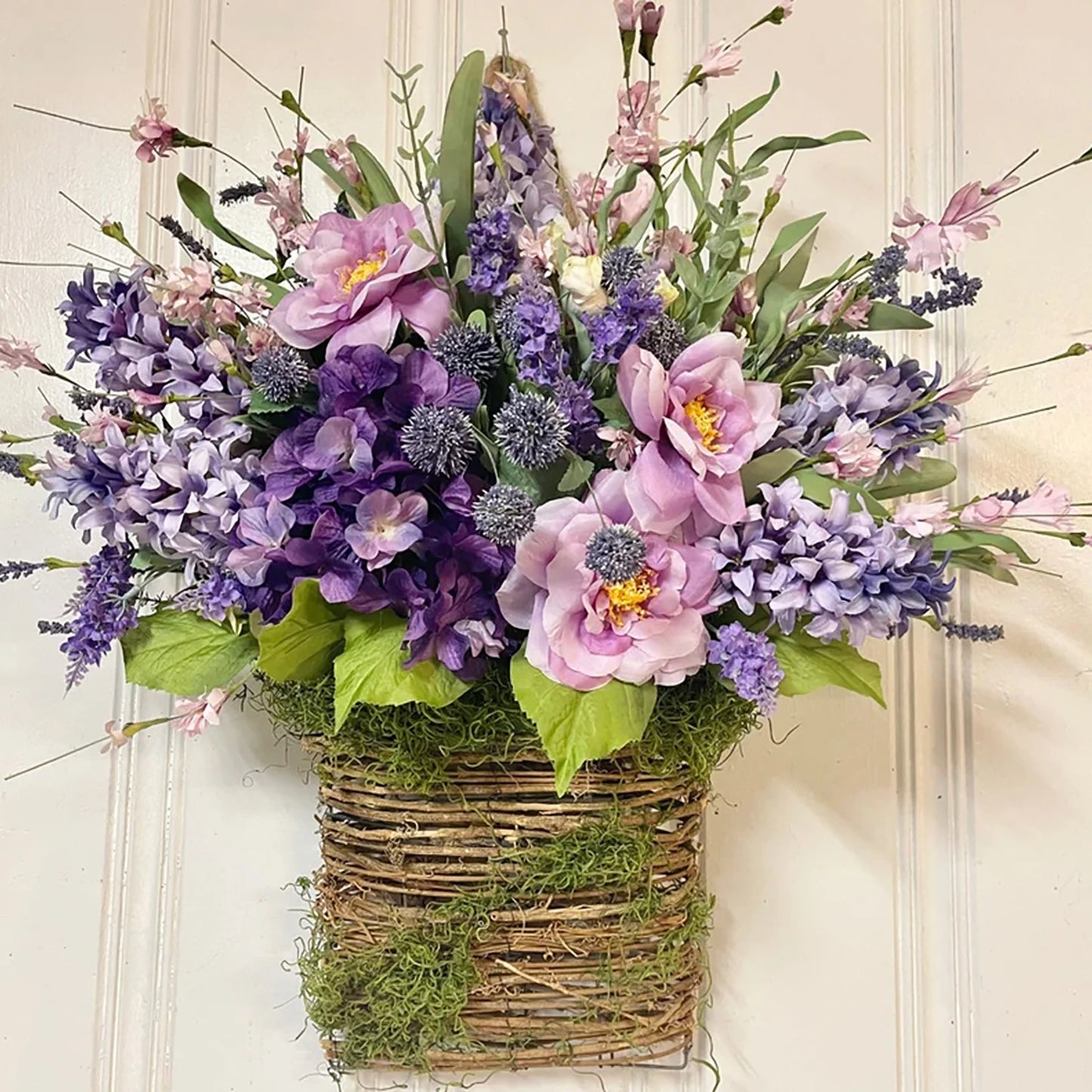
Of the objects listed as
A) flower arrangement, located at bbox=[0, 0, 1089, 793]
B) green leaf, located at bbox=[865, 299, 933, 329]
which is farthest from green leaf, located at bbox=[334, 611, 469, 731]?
green leaf, located at bbox=[865, 299, 933, 329]

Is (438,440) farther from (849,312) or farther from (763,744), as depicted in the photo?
(763,744)

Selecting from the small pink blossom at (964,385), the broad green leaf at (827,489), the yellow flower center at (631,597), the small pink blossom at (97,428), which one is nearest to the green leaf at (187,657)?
the small pink blossom at (97,428)

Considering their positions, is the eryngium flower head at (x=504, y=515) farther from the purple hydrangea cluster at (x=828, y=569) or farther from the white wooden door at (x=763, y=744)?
the white wooden door at (x=763, y=744)

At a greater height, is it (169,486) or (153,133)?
(153,133)

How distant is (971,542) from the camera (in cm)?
58

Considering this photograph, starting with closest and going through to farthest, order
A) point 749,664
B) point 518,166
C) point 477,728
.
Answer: point 749,664
point 477,728
point 518,166

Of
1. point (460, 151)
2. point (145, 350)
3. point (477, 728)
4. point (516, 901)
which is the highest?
point (460, 151)

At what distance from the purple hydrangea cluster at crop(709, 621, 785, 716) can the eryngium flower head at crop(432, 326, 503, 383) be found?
0.18 meters

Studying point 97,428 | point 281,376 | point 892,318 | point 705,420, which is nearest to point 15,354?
point 97,428

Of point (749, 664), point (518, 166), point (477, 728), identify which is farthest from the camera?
point (518, 166)

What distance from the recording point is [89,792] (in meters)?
0.79

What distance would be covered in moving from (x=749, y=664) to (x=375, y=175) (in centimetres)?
37

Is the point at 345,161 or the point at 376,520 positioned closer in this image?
the point at 376,520

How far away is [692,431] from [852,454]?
9 centimetres
